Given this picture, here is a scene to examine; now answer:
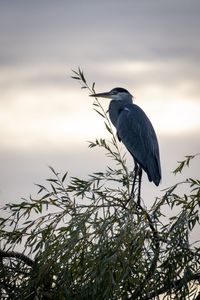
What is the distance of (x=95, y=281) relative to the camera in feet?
15.6

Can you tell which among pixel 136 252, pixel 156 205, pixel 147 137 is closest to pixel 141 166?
pixel 147 137

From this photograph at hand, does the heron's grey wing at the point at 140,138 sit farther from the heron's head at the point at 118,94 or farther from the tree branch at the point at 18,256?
the tree branch at the point at 18,256

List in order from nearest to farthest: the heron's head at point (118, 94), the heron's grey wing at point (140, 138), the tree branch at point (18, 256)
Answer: the tree branch at point (18, 256), the heron's grey wing at point (140, 138), the heron's head at point (118, 94)

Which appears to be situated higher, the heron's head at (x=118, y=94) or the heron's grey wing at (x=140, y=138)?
the heron's head at (x=118, y=94)

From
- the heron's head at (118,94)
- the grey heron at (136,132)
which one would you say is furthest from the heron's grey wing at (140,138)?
the heron's head at (118,94)

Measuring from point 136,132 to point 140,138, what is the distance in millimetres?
131

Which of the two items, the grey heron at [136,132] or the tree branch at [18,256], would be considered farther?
the grey heron at [136,132]

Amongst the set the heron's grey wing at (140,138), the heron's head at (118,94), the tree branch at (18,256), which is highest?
the heron's head at (118,94)

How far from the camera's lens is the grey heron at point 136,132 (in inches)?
314

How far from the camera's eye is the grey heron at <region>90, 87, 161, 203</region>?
7977mm

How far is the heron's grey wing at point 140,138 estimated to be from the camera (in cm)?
794

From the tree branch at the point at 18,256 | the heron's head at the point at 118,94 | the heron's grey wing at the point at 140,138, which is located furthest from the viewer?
the heron's head at the point at 118,94

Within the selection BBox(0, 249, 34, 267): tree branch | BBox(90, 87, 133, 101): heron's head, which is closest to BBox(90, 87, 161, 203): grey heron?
BBox(90, 87, 133, 101): heron's head

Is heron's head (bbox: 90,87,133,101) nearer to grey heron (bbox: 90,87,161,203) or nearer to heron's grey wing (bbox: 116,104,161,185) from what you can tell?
grey heron (bbox: 90,87,161,203)
